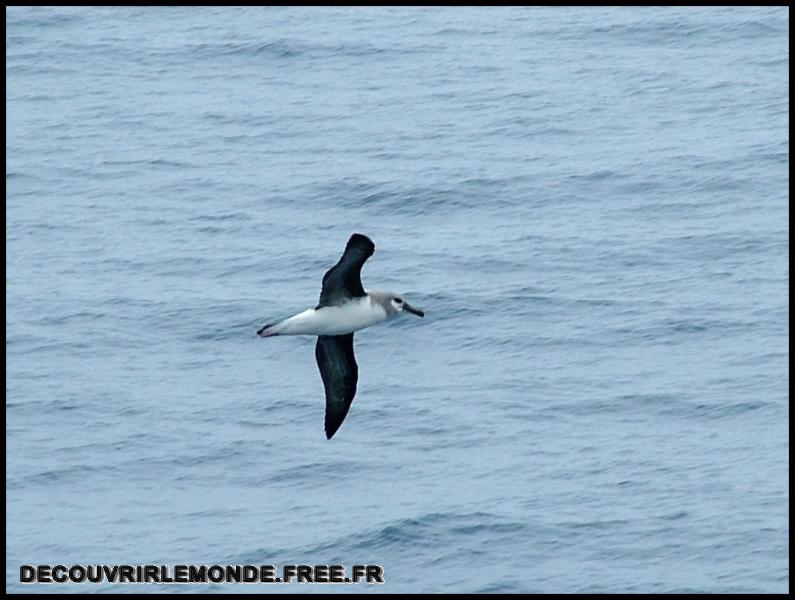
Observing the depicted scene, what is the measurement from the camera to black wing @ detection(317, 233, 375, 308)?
22219 millimetres

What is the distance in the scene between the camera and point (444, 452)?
3472 centimetres

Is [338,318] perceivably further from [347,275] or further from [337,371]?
[337,371]

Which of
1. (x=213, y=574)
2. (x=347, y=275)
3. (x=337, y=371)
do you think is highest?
(x=347, y=275)

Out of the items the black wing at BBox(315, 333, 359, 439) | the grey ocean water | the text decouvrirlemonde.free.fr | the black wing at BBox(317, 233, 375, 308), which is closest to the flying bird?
the black wing at BBox(317, 233, 375, 308)

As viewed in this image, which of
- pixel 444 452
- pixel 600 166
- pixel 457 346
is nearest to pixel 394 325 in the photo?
pixel 457 346

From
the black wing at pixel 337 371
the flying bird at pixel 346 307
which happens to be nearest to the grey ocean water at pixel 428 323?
the black wing at pixel 337 371

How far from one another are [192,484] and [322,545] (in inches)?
119

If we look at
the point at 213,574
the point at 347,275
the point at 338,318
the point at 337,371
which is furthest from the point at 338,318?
the point at 213,574

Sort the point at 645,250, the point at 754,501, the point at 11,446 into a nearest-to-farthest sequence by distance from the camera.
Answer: the point at 754,501 → the point at 11,446 → the point at 645,250

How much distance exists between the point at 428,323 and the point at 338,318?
1632 centimetres

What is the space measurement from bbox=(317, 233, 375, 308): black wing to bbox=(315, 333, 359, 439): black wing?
1813 mm

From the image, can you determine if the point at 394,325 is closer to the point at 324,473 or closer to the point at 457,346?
the point at 457,346

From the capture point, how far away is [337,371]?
82.9 ft

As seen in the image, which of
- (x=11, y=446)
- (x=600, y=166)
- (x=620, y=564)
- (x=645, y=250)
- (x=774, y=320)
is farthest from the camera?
(x=600, y=166)
